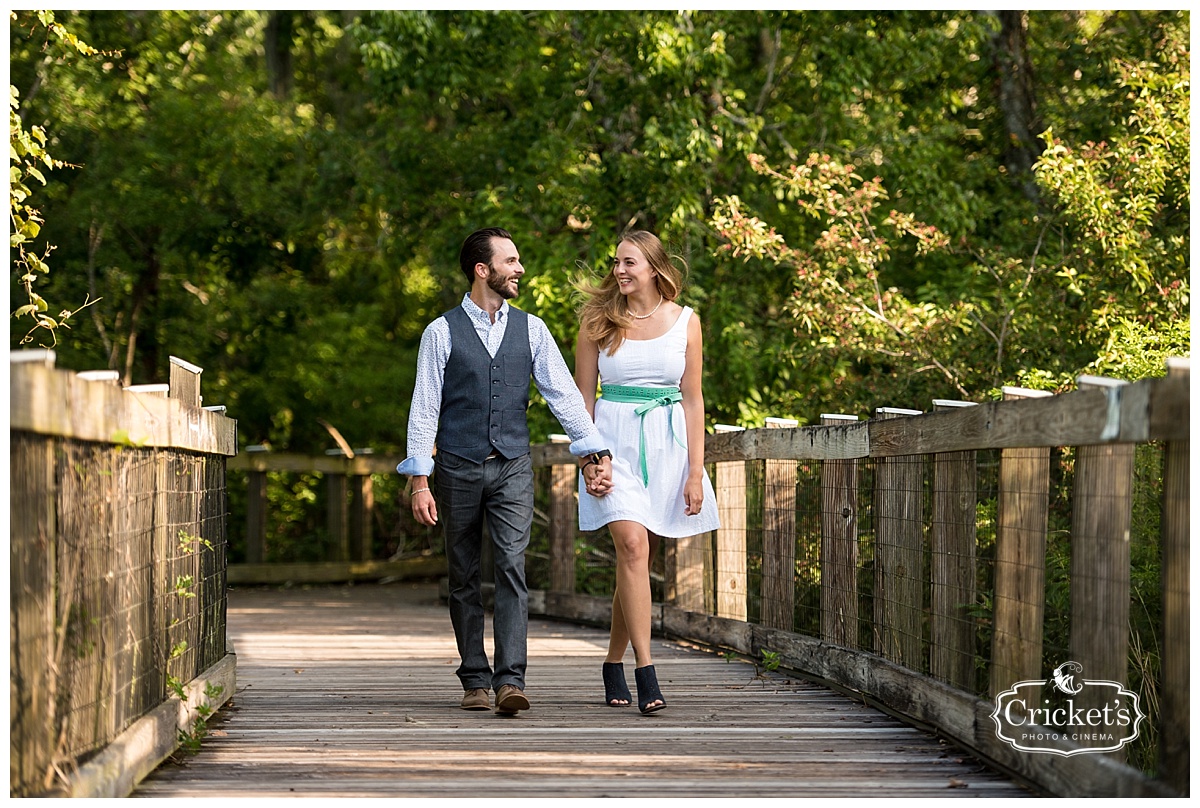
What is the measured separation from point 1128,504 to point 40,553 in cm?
252

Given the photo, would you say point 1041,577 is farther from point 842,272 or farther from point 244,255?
point 244,255

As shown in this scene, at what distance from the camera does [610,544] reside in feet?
35.0

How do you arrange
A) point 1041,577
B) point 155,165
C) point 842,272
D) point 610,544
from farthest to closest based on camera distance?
point 155,165 → point 610,544 → point 842,272 → point 1041,577

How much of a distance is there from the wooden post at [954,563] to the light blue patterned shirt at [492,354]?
122cm

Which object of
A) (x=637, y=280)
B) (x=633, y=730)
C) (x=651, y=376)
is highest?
(x=637, y=280)

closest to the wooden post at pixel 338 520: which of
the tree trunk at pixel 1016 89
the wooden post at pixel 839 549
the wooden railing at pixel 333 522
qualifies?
the wooden railing at pixel 333 522

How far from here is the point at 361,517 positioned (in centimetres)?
1330

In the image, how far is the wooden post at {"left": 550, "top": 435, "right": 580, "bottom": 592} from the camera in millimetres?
8711

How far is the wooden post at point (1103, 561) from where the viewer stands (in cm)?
345

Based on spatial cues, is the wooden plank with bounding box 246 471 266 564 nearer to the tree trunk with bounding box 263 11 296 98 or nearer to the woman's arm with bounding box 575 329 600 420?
the tree trunk with bounding box 263 11 296 98

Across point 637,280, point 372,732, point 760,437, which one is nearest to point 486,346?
point 637,280

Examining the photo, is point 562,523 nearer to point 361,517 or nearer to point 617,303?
point 617,303

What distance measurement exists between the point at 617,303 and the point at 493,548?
40.2 inches

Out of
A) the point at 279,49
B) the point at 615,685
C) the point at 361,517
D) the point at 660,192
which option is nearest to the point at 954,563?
the point at 615,685
